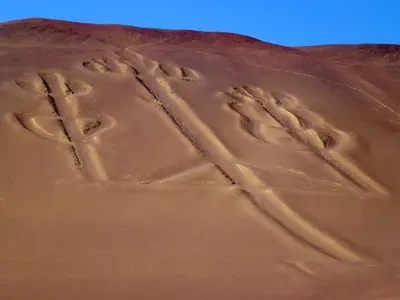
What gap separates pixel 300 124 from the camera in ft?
18.7

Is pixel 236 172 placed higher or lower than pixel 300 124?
lower

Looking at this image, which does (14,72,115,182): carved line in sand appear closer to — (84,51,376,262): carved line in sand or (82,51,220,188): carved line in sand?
(82,51,220,188): carved line in sand

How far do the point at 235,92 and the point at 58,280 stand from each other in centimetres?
426

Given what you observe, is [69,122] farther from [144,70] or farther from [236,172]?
[144,70]

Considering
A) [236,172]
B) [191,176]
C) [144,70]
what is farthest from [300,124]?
[144,70]

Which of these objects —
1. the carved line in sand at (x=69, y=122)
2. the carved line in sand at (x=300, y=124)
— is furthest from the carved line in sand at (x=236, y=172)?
the carved line in sand at (x=69, y=122)

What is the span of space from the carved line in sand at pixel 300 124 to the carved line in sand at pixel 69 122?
162 cm

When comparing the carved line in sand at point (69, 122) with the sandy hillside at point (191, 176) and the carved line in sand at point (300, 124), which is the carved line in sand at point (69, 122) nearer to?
the sandy hillside at point (191, 176)

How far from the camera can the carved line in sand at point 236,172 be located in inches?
134

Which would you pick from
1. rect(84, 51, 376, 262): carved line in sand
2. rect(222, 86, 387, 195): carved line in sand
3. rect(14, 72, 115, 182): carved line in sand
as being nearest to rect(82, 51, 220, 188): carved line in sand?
rect(84, 51, 376, 262): carved line in sand

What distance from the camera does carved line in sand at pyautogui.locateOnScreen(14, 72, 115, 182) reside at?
4391mm

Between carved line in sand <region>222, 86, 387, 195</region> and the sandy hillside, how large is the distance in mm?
25

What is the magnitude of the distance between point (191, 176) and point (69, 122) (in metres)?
1.54

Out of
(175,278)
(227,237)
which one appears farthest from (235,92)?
(175,278)
